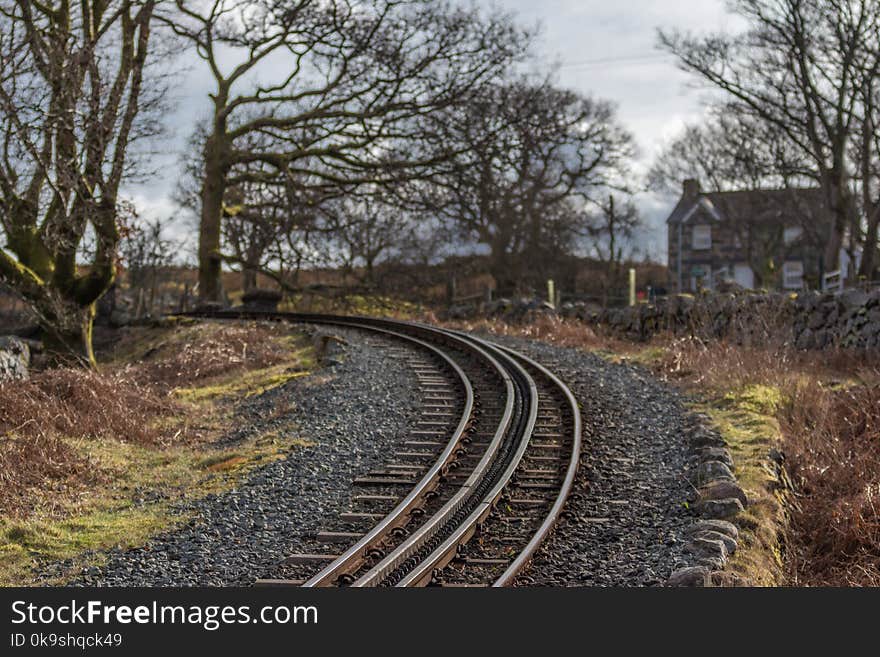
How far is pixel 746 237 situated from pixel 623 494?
4543 centimetres

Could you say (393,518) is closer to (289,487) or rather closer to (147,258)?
(289,487)

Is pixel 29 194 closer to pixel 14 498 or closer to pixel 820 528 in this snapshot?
pixel 14 498

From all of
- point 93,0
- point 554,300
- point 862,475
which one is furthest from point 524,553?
point 554,300

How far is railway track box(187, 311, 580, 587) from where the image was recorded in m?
6.56

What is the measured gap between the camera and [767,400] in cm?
1222

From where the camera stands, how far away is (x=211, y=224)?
2692 centimetres

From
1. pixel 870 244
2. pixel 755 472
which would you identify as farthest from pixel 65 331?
pixel 870 244

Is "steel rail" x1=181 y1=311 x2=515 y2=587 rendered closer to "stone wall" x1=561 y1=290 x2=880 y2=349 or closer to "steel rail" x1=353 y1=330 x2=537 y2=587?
"steel rail" x1=353 y1=330 x2=537 y2=587

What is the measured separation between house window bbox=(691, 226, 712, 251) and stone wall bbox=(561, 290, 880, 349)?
38147mm

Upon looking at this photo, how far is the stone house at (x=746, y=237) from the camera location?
41.6 meters

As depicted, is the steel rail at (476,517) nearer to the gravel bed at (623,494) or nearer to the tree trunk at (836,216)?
the gravel bed at (623,494)

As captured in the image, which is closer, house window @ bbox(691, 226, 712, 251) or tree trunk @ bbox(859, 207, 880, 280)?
tree trunk @ bbox(859, 207, 880, 280)

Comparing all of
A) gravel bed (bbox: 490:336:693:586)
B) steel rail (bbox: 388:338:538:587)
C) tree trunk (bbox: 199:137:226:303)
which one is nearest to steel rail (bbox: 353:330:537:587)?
steel rail (bbox: 388:338:538:587)

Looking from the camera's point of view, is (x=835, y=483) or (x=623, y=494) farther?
(x=835, y=483)
